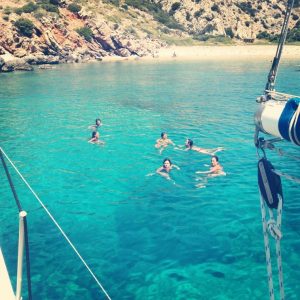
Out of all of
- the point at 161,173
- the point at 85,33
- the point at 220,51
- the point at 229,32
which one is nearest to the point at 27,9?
the point at 85,33

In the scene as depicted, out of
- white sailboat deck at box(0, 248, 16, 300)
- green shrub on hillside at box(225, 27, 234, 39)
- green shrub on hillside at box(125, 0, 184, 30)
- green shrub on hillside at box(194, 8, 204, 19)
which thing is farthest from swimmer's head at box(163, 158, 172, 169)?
green shrub on hillside at box(194, 8, 204, 19)

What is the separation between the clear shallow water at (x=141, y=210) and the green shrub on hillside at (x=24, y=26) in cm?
6962

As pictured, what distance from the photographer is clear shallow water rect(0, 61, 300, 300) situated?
1010cm

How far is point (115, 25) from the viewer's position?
115m

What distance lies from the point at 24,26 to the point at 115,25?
Answer: 33136 mm

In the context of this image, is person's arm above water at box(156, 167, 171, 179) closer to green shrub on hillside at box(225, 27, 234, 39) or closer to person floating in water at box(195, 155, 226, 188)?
person floating in water at box(195, 155, 226, 188)

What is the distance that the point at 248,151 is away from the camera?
2197 cm

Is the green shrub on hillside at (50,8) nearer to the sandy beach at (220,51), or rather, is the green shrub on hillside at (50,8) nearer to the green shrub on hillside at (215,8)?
the sandy beach at (220,51)

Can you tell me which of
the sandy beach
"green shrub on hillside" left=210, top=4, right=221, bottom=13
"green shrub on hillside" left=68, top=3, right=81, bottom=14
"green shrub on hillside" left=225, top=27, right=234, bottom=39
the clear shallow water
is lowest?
the clear shallow water

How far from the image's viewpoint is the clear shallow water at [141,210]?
10.1 meters

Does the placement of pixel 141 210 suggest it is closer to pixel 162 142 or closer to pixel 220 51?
pixel 162 142

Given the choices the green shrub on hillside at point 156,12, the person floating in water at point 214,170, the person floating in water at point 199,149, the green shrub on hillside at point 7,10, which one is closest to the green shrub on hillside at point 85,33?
the green shrub on hillside at point 7,10

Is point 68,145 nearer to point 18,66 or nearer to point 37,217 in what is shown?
point 37,217

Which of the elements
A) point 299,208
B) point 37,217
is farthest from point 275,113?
point 37,217
